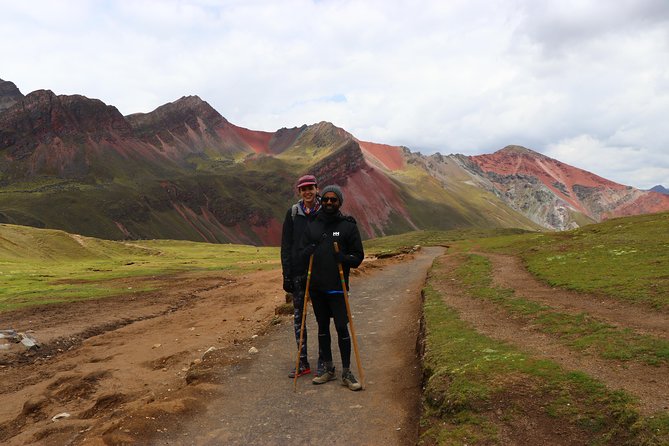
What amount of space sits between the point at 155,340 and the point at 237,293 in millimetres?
12779

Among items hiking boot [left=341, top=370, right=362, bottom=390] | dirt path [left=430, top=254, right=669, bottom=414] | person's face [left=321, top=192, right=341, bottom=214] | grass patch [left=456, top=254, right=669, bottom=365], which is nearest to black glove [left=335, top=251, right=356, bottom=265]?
person's face [left=321, top=192, right=341, bottom=214]

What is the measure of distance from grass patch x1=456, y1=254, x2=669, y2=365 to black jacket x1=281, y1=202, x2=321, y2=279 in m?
7.19

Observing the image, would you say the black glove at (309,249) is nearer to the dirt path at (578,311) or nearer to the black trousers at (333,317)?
the black trousers at (333,317)

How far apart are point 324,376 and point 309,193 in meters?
4.53

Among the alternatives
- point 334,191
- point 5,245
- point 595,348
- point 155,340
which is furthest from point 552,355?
point 5,245

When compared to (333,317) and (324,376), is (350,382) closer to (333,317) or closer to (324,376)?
(324,376)

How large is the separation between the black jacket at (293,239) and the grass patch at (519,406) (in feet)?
13.3

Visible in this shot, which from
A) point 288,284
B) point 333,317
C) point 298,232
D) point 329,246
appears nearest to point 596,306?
point 333,317

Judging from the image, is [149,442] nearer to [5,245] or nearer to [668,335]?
[668,335]

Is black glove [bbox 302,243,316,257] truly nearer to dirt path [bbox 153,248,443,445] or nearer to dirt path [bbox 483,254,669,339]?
dirt path [bbox 153,248,443,445]

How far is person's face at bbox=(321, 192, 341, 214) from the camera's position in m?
10.5

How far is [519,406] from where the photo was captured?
7.90 m

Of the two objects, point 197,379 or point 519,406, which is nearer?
point 519,406

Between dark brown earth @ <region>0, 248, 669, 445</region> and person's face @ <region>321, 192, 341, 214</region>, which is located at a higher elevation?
person's face @ <region>321, 192, 341, 214</region>
